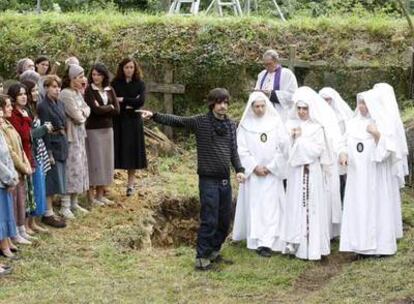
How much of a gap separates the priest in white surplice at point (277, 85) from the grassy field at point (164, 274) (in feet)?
6.57

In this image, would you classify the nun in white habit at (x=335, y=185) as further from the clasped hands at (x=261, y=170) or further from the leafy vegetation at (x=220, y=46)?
the leafy vegetation at (x=220, y=46)

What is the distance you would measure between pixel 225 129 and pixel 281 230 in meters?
1.48

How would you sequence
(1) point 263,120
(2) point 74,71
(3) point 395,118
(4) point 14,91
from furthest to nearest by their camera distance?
(2) point 74,71, (1) point 263,120, (3) point 395,118, (4) point 14,91

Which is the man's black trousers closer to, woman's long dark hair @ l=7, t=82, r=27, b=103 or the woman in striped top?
the woman in striped top

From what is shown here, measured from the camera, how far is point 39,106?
919cm

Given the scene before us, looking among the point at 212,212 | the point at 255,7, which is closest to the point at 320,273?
the point at 212,212

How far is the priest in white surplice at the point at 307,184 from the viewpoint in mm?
8867

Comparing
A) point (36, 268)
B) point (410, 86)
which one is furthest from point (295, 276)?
point (410, 86)

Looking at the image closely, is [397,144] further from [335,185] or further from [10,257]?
[10,257]

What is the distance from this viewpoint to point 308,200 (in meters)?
8.91

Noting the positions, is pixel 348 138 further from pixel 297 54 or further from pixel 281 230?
pixel 297 54

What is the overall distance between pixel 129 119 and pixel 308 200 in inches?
116

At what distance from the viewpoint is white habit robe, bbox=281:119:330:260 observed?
8859mm

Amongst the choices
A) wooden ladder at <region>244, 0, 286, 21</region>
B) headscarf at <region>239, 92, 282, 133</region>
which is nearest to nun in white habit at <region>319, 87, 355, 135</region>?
headscarf at <region>239, 92, 282, 133</region>
